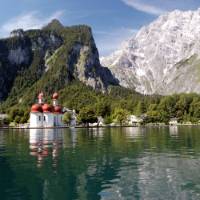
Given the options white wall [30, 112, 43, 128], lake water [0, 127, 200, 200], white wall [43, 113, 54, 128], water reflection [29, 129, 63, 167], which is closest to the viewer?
lake water [0, 127, 200, 200]

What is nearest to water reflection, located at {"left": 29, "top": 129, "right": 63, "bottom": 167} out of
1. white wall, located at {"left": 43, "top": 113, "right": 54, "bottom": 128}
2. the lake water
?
the lake water

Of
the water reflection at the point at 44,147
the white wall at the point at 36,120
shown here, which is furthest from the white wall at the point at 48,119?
the water reflection at the point at 44,147

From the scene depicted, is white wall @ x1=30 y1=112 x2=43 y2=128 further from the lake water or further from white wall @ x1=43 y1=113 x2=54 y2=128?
the lake water

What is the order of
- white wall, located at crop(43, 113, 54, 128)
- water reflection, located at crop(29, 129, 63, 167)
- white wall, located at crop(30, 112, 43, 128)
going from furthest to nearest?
white wall, located at crop(43, 113, 54, 128) < white wall, located at crop(30, 112, 43, 128) < water reflection, located at crop(29, 129, 63, 167)

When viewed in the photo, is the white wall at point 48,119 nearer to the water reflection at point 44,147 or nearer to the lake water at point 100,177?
the water reflection at point 44,147

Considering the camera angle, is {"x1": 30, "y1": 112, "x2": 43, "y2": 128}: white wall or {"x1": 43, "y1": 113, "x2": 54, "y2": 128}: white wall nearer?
{"x1": 30, "y1": 112, "x2": 43, "y2": 128}: white wall

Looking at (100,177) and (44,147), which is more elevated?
(44,147)

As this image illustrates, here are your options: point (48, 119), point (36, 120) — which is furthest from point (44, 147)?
point (48, 119)

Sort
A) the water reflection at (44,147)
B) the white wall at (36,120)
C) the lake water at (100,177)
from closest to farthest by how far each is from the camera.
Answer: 1. the lake water at (100,177)
2. the water reflection at (44,147)
3. the white wall at (36,120)

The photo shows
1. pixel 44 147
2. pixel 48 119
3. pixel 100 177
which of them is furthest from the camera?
pixel 48 119

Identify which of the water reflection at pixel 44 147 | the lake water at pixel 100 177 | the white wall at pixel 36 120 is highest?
the white wall at pixel 36 120

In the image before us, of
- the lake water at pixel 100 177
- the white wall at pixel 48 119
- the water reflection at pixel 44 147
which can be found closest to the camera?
the lake water at pixel 100 177

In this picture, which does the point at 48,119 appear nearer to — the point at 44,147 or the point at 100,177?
the point at 44,147

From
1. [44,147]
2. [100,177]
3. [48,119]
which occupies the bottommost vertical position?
[100,177]
